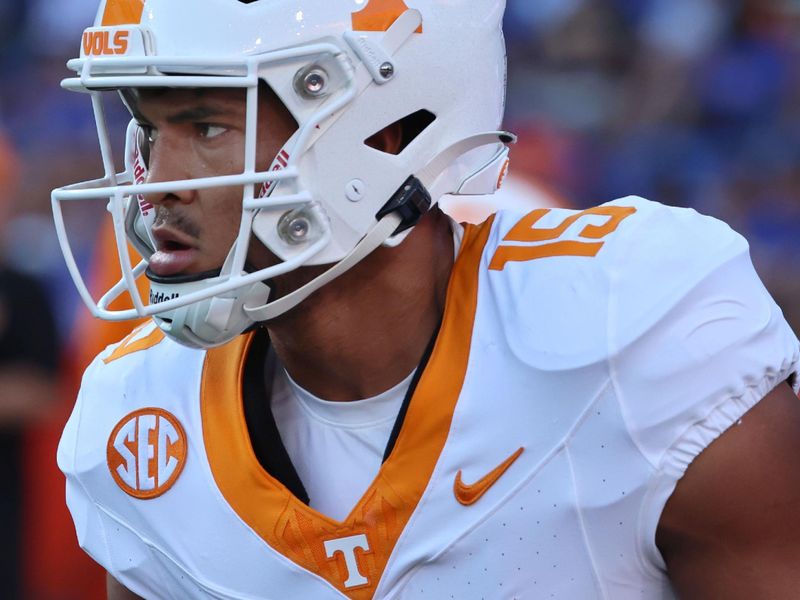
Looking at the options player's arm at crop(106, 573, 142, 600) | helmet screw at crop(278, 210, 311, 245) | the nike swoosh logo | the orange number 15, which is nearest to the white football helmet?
helmet screw at crop(278, 210, 311, 245)

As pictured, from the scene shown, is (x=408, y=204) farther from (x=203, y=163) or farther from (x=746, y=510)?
(x=746, y=510)

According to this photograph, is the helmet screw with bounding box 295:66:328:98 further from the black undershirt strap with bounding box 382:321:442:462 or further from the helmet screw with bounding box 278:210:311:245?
the black undershirt strap with bounding box 382:321:442:462

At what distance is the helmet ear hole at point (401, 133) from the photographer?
6.26 ft

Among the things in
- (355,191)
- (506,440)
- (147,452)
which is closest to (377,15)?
(355,191)

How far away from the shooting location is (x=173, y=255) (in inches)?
71.9

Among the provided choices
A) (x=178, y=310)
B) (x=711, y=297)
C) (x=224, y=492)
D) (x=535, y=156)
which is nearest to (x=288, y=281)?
(x=178, y=310)

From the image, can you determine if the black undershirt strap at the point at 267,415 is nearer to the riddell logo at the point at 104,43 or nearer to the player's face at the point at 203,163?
the player's face at the point at 203,163

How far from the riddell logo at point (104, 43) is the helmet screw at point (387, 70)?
334 mm

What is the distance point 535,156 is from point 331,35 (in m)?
2.66

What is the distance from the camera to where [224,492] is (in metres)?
1.94

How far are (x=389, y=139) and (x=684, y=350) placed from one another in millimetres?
499

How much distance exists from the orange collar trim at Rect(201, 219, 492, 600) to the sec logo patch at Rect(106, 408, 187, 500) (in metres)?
0.06

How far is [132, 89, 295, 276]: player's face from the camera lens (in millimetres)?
1813

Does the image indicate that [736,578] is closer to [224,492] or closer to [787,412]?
[787,412]
